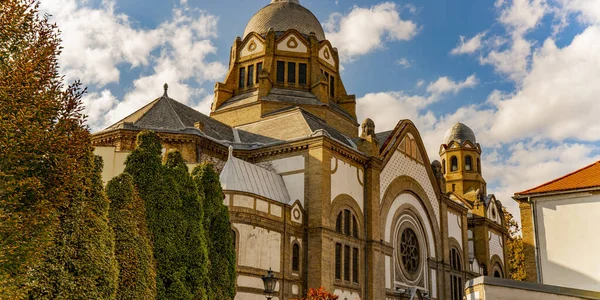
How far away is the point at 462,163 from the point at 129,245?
168 ft

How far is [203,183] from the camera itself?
20.8 metres

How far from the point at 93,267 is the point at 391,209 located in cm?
2775

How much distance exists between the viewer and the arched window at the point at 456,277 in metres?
45.2

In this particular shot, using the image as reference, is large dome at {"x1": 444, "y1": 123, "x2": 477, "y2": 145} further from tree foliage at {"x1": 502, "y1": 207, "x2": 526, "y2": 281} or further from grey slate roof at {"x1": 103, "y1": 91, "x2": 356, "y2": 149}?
grey slate roof at {"x1": 103, "y1": 91, "x2": 356, "y2": 149}

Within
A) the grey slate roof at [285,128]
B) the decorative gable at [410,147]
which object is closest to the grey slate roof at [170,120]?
the grey slate roof at [285,128]

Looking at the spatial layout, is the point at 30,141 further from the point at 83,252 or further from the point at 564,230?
the point at 564,230

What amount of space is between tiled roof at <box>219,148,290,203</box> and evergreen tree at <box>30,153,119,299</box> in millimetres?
15402

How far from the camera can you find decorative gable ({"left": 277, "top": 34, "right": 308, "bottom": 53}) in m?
46.7

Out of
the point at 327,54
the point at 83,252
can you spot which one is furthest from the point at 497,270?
the point at 83,252

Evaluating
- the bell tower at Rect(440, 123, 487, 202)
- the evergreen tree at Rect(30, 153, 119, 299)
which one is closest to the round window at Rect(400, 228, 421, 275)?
the bell tower at Rect(440, 123, 487, 202)

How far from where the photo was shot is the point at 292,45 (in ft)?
154

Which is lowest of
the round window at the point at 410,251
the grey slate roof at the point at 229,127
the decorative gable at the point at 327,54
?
the round window at the point at 410,251

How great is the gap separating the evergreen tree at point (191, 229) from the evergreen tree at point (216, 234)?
37.7 inches

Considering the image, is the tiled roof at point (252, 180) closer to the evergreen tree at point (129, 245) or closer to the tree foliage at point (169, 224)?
the tree foliage at point (169, 224)
